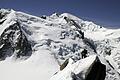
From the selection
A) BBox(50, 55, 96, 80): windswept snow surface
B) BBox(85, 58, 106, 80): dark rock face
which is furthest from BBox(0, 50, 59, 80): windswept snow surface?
BBox(50, 55, 96, 80): windswept snow surface

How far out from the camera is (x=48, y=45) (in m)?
63.5

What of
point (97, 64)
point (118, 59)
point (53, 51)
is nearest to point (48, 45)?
point (53, 51)

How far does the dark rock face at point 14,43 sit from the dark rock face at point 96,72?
106 ft

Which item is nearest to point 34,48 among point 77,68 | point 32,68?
point 32,68

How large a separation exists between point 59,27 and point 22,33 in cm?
1381

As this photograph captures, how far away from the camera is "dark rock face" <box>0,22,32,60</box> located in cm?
5996

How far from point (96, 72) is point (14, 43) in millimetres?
35232

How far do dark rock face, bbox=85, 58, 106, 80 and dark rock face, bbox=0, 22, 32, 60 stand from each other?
32.2m

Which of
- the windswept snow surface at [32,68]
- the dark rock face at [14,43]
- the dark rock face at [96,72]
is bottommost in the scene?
the windswept snow surface at [32,68]

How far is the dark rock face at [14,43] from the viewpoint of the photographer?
60.0 m

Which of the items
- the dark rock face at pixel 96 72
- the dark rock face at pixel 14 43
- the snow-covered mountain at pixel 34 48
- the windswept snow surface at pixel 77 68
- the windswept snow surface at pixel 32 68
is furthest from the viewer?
the dark rock face at pixel 14 43

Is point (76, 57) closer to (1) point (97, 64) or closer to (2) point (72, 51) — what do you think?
(2) point (72, 51)

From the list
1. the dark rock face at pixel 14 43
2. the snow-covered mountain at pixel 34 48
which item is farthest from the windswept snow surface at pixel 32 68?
the dark rock face at pixel 14 43

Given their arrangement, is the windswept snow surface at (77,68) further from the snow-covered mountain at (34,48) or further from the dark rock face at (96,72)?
the snow-covered mountain at (34,48)
